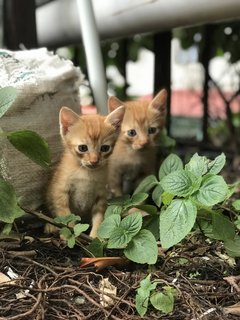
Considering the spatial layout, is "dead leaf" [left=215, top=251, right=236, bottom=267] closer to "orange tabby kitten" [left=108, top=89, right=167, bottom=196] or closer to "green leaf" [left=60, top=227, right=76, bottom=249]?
"green leaf" [left=60, top=227, right=76, bottom=249]

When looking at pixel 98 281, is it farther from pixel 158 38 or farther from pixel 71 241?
pixel 158 38

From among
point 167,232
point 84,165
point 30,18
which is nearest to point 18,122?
point 84,165

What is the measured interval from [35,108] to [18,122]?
10 centimetres

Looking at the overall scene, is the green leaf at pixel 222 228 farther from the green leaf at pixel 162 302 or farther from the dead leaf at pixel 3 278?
the dead leaf at pixel 3 278

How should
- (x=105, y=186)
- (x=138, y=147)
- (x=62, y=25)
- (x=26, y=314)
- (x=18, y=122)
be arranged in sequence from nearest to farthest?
(x=26, y=314) → (x=18, y=122) → (x=105, y=186) → (x=138, y=147) → (x=62, y=25)

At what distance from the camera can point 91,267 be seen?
1540 millimetres

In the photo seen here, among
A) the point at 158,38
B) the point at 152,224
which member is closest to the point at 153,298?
the point at 152,224

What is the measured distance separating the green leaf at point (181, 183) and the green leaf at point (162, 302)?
0.89 ft

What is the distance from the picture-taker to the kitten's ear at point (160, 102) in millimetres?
2303

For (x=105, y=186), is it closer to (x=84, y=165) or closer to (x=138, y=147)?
(x=84, y=165)

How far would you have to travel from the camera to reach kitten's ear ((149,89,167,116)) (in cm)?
230

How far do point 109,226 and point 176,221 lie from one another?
22cm

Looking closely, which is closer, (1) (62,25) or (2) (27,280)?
(2) (27,280)

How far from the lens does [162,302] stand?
4.32 feet
